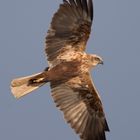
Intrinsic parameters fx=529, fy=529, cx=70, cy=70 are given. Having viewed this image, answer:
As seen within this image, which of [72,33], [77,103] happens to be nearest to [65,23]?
[72,33]

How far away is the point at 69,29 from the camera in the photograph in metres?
8.98

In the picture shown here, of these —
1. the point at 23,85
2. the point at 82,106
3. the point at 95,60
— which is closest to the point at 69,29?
the point at 95,60

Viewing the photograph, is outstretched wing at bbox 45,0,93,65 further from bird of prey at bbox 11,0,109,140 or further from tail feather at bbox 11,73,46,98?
tail feather at bbox 11,73,46,98

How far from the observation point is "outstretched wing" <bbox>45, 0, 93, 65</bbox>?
878 centimetres

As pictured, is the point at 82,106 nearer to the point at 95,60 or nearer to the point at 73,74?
the point at 73,74

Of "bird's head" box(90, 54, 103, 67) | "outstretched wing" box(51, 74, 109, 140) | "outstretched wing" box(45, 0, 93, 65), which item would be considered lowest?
"outstretched wing" box(51, 74, 109, 140)

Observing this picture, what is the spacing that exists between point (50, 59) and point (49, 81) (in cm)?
40

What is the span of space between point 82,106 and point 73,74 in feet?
2.44

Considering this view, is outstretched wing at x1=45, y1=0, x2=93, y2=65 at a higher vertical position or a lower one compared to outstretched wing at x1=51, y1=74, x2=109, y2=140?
higher

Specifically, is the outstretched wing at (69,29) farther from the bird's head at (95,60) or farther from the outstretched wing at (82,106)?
the outstretched wing at (82,106)

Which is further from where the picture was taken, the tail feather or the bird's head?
the bird's head

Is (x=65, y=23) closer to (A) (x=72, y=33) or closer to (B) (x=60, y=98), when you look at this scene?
(A) (x=72, y=33)

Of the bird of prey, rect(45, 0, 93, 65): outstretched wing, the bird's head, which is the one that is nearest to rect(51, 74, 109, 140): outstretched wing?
the bird of prey

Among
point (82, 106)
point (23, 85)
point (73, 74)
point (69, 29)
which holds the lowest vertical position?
point (82, 106)
